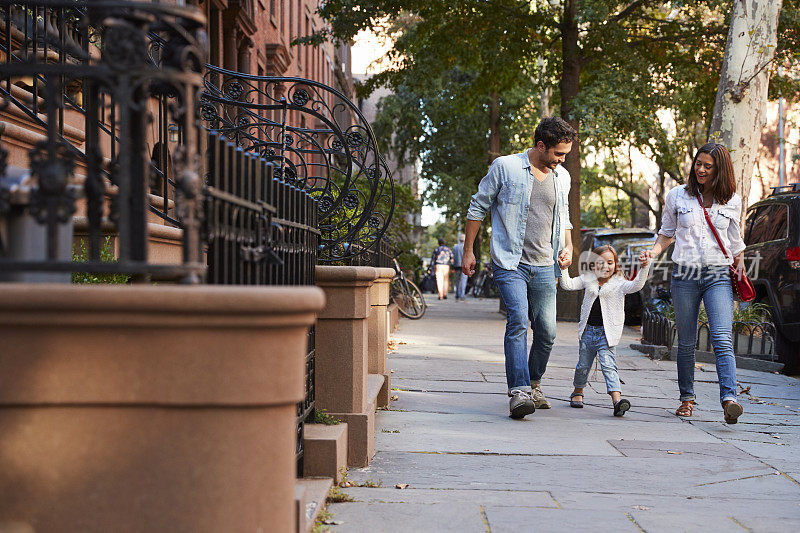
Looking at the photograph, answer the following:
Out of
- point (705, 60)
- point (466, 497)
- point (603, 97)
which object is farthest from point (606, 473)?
point (705, 60)

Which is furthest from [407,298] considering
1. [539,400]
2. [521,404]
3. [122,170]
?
[122,170]

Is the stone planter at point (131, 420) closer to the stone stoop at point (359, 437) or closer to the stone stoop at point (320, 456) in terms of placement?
the stone stoop at point (320, 456)

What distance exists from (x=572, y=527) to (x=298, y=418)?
4.05 feet

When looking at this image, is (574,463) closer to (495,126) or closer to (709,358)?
(709,358)

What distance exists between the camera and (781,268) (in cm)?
1069

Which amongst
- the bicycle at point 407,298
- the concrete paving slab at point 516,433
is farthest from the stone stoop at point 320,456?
the bicycle at point 407,298

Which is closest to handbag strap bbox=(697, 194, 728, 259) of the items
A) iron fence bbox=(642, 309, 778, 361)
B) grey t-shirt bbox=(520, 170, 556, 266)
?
grey t-shirt bbox=(520, 170, 556, 266)

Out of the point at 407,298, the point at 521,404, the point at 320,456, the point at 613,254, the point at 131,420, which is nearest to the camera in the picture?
the point at 131,420

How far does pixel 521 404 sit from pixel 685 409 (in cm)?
140

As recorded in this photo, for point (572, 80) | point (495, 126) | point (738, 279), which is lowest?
point (738, 279)

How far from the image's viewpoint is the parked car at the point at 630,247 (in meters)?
17.4

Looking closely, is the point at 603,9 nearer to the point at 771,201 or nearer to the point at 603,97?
the point at 603,97

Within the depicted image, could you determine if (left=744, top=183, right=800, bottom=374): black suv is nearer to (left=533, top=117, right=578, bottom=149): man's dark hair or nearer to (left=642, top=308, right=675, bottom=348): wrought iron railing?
(left=642, top=308, right=675, bottom=348): wrought iron railing

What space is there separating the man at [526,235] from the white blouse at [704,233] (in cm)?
85
